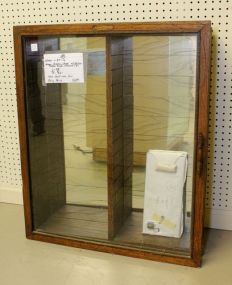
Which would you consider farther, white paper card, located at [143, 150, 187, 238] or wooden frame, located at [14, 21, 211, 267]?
white paper card, located at [143, 150, 187, 238]

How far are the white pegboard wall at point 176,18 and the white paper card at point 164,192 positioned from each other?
275 mm

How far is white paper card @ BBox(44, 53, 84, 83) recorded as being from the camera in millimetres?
1693

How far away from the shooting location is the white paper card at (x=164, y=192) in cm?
170

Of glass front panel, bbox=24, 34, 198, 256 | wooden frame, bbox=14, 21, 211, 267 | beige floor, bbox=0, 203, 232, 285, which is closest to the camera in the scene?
wooden frame, bbox=14, 21, 211, 267

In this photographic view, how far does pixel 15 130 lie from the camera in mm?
2188

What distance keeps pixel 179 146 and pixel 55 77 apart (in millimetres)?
643

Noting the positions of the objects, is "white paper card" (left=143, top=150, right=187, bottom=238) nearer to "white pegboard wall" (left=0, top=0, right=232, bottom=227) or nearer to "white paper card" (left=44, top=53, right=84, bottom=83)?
"white pegboard wall" (left=0, top=0, right=232, bottom=227)

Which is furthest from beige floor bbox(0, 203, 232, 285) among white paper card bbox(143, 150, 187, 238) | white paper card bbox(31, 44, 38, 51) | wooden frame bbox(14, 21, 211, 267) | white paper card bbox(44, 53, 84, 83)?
white paper card bbox(31, 44, 38, 51)

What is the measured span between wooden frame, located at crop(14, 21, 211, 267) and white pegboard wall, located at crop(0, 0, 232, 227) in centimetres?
36

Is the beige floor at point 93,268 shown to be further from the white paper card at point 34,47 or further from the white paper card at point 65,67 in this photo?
the white paper card at point 34,47

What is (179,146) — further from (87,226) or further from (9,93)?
(9,93)

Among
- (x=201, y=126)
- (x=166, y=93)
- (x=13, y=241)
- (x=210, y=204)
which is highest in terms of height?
(x=166, y=93)

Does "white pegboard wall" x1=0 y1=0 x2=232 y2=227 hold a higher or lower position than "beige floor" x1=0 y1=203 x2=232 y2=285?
higher

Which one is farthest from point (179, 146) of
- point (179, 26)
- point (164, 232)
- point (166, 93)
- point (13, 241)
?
point (13, 241)
